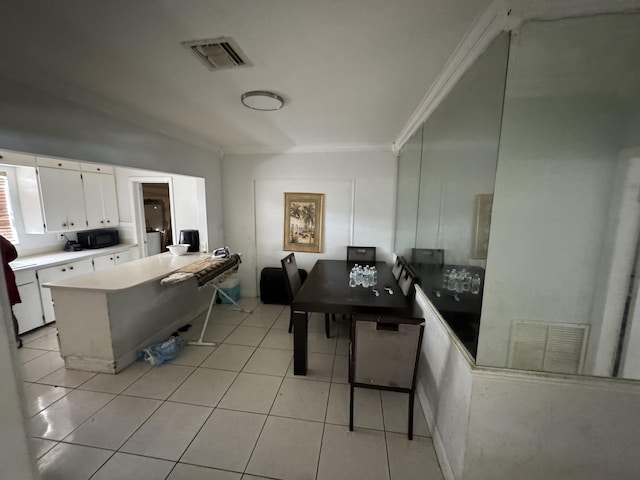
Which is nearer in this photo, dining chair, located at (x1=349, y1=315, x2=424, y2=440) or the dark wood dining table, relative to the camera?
dining chair, located at (x1=349, y1=315, x2=424, y2=440)

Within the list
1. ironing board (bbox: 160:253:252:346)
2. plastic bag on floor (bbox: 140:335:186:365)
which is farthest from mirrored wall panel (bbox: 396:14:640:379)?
plastic bag on floor (bbox: 140:335:186:365)

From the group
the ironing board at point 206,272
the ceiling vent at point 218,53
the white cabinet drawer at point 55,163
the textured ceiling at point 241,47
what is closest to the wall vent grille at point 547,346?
the textured ceiling at point 241,47

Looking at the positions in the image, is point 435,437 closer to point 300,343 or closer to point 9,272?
point 300,343

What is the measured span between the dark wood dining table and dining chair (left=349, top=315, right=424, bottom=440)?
Answer: 0.34 metres

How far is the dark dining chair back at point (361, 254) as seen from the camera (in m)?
3.62

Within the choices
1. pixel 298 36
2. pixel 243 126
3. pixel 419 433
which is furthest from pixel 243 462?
pixel 243 126

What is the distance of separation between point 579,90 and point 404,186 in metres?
2.10

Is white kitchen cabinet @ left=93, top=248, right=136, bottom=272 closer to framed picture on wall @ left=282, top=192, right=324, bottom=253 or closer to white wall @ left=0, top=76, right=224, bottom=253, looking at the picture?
white wall @ left=0, top=76, right=224, bottom=253

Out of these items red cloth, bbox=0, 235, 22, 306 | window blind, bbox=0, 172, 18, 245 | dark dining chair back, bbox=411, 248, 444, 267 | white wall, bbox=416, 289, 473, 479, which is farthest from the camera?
window blind, bbox=0, 172, 18, 245

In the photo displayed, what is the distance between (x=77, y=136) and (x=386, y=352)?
9.11 feet

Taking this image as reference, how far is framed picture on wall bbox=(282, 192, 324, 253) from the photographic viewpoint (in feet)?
12.5

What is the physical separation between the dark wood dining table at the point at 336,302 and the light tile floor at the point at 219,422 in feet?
1.11

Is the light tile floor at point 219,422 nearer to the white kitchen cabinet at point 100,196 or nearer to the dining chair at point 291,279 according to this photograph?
the dining chair at point 291,279

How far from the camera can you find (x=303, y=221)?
3.86m
